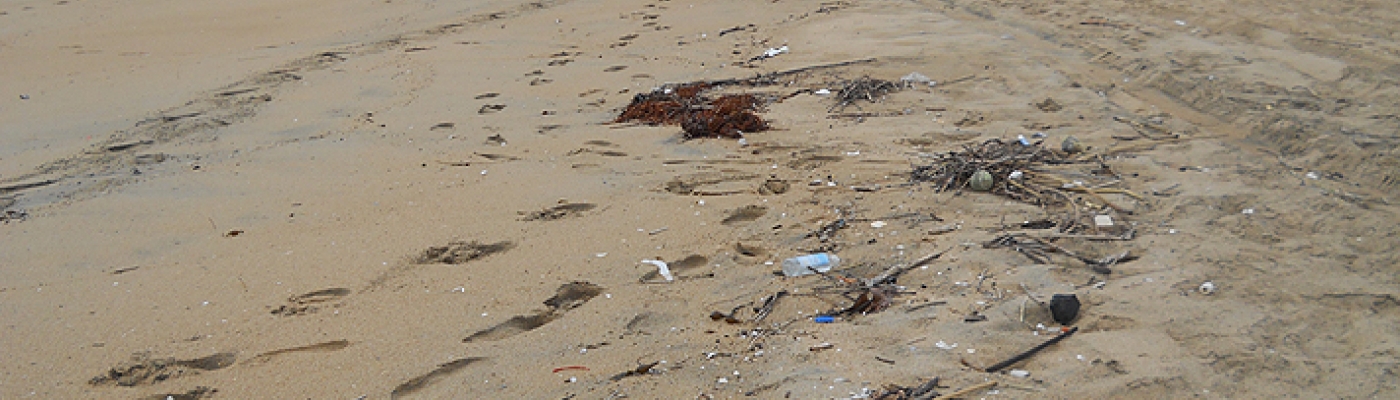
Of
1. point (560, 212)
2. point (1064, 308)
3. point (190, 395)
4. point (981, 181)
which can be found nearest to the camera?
point (1064, 308)

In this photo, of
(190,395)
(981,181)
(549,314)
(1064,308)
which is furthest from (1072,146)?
(190,395)

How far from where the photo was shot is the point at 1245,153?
13.0 ft

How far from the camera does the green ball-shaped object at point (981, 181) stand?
3639 mm

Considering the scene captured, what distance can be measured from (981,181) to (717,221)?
3.44ft

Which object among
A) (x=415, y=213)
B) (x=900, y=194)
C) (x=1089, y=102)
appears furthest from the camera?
(x=1089, y=102)

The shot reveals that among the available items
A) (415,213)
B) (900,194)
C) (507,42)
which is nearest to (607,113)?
(415,213)

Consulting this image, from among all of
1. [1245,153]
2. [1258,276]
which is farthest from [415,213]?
[1245,153]

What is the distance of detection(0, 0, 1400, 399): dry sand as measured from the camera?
261 cm

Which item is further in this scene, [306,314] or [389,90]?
[389,90]

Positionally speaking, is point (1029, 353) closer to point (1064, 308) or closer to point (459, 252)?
point (1064, 308)

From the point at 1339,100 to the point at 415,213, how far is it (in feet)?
14.5

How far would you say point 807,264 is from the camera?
3.21 meters

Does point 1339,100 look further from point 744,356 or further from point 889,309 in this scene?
point 744,356

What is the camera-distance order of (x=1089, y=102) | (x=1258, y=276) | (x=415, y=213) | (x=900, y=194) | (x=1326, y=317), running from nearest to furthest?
1. (x=1326, y=317)
2. (x=1258, y=276)
3. (x=900, y=194)
4. (x=415, y=213)
5. (x=1089, y=102)
